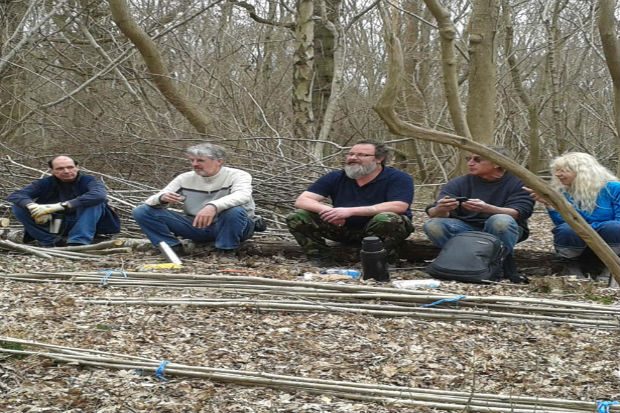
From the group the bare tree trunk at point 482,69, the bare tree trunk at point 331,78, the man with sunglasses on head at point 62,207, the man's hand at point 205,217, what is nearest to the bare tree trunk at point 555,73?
the bare tree trunk at point 482,69

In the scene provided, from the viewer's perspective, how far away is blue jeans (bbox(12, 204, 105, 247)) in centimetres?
652

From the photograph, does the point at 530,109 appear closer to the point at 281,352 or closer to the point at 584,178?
the point at 584,178

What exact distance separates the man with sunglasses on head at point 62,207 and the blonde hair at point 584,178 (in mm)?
3591

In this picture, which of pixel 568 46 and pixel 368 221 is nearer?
pixel 368 221

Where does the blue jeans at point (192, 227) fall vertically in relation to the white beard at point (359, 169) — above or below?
below

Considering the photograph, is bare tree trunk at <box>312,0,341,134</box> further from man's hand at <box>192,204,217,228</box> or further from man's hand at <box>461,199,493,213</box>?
man's hand at <box>461,199,493,213</box>

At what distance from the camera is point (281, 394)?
3.22 m

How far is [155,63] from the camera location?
9703 mm

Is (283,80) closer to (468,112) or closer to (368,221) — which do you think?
(468,112)

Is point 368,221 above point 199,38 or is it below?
below

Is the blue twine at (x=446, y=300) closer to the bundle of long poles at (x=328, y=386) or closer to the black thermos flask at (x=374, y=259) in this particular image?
the black thermos flask at (x=374, y=259)

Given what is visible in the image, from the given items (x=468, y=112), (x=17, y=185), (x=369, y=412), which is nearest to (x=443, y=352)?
(x=369, y=412)

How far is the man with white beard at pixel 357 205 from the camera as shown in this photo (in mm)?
5785

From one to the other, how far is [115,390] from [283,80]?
32.8 ft
